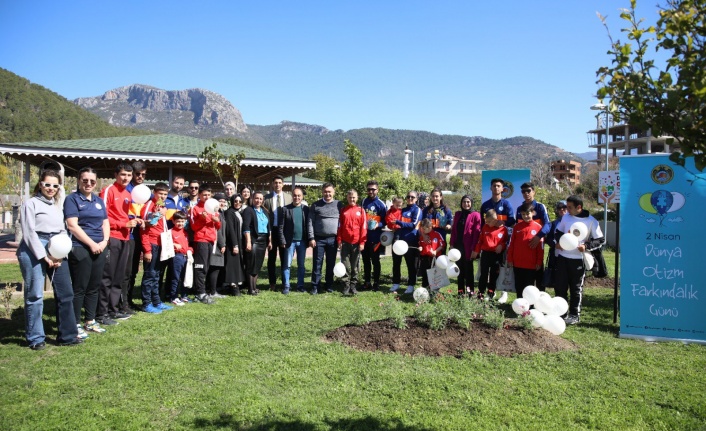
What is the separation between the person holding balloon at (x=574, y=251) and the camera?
662 cm

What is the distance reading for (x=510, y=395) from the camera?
3992 millimetres

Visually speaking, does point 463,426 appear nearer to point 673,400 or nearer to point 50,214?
point 673,400

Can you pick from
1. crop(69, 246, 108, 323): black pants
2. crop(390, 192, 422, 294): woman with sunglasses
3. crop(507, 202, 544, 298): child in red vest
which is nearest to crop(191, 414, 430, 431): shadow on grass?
crop(69, 246, 108, 323): black pants

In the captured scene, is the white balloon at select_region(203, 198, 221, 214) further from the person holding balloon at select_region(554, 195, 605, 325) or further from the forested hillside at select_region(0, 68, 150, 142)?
the forested hillside at select_region(0, 68, 150, 142)

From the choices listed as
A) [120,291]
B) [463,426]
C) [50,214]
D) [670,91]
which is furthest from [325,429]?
[120,291]

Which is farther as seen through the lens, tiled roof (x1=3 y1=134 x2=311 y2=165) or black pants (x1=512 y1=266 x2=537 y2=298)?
tiled roof (x1=3 y1=134 x2=311 y2=165)

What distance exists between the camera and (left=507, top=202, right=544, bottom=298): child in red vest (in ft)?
22.9

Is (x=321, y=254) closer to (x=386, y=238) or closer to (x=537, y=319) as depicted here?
(x=386, y=238)

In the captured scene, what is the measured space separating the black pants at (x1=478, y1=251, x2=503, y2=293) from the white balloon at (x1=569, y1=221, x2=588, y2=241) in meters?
1.34

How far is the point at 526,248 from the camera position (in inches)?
275

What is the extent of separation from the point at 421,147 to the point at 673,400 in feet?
528

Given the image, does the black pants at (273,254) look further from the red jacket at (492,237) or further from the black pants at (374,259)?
the red jacket at (492,237)

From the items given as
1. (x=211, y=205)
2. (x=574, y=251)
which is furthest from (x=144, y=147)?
(x=574, y=251)

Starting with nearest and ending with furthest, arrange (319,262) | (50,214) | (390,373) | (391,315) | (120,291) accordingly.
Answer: (390,373), (50,214), (391,315), (120,291), (319,262)
